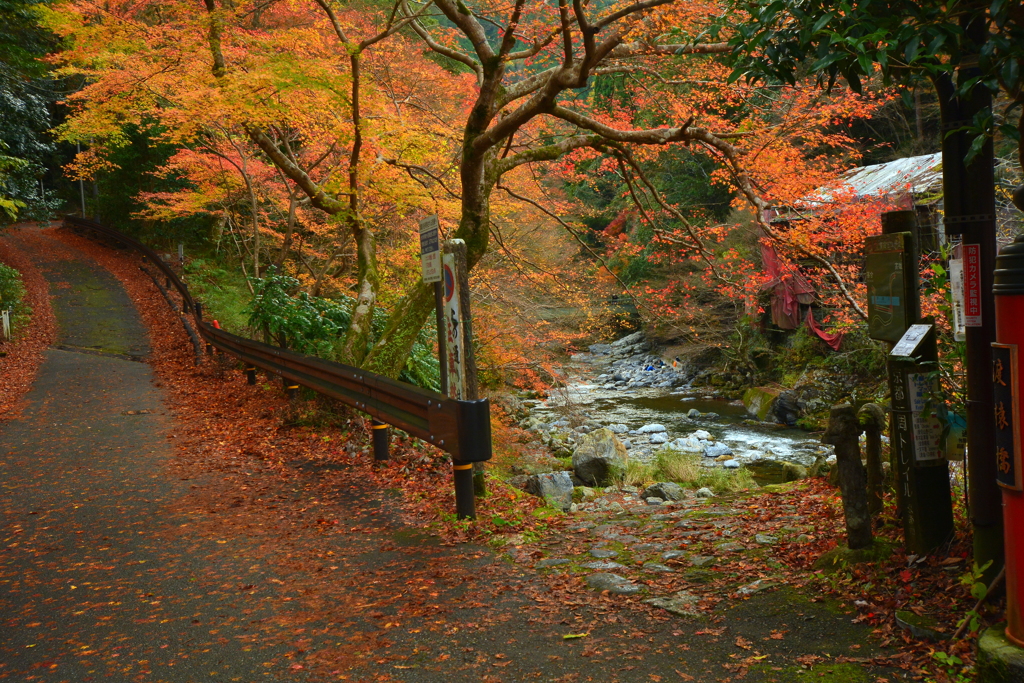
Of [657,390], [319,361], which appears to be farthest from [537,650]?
[657,390]

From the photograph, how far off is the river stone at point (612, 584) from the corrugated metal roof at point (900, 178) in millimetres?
9996

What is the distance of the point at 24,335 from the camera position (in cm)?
1819

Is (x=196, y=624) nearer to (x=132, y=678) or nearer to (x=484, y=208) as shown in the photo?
(x=132, y=678)

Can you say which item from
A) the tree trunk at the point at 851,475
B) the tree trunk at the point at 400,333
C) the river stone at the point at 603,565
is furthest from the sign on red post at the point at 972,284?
the tree trunk at the point at 400,333

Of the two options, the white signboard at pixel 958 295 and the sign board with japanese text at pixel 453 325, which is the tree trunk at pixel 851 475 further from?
the sign board with japanese text at pixel 453 325

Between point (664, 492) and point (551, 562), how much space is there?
518 cm

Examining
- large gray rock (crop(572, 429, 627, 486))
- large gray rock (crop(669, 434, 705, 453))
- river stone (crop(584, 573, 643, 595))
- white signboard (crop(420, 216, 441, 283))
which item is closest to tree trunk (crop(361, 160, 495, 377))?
white signboard (crop(420, 216, 441, 283))

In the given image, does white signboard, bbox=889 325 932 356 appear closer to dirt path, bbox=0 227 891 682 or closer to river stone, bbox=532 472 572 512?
dirt path, bbox=0 227 891 682

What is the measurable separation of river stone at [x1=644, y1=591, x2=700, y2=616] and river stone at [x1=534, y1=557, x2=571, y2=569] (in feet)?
3.14

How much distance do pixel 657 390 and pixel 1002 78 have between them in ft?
69.5

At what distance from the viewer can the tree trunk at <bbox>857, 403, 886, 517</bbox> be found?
14.3 feet

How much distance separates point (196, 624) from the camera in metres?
4.14

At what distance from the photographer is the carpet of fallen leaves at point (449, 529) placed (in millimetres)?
3691

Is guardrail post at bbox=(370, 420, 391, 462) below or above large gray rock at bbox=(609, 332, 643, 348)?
below
